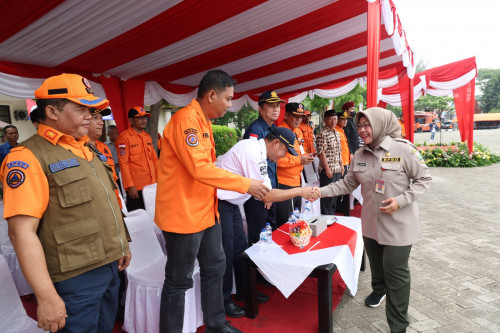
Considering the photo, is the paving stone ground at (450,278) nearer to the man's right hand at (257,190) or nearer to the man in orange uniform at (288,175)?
the man in orange uniform at (288,175)

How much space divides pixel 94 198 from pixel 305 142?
4607 mm

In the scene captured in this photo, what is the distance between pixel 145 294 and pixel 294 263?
1179mm

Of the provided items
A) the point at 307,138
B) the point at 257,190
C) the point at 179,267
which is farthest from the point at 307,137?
the point at 179,267

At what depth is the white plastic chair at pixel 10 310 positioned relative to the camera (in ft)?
5.73

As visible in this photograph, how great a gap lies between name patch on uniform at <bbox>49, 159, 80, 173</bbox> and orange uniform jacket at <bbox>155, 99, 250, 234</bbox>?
594 mm

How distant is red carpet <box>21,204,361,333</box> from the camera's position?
2.41m

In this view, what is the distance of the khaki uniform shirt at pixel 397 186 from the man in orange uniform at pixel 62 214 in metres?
1.84

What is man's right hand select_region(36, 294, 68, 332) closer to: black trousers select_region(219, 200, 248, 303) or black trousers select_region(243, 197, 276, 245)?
black trousers select_region(219, 200, 248, 303)

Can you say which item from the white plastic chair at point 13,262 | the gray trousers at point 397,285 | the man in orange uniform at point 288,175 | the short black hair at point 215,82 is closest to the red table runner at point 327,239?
the gray trousers at point 397,285

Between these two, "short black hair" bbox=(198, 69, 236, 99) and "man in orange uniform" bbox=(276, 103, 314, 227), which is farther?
"man in orange uniform" bbox=(276, 103, 314, 227)

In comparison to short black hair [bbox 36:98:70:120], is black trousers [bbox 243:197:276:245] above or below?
below

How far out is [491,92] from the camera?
50000 millimetres

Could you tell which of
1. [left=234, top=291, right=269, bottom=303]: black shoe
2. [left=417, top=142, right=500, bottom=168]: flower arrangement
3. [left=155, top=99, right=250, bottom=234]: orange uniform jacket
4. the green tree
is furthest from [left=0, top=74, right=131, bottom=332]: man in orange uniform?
the green tree

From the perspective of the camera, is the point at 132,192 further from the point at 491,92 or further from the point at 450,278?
the point at 491,92
